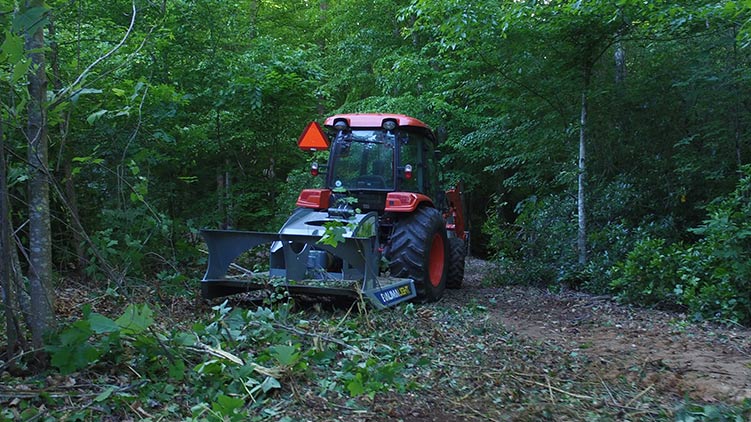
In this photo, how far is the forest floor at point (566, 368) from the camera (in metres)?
3.50

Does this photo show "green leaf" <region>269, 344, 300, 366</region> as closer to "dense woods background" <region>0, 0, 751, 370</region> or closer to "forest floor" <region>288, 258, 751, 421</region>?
"forest floor" <region>288, 258, 751, 421</region>

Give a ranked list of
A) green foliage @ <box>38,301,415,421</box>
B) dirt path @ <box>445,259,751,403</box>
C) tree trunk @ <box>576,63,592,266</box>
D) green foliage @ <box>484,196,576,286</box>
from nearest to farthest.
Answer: green foliage @ <box>38,301,415,421</box>
dirt path @ <box>445,259,751,403</box>
tree trunk @ <box>576,63,592,266</box>
green foliage @ <box>484,196,576,286</box>

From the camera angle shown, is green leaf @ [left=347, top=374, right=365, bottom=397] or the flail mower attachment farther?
the flail mower attachment

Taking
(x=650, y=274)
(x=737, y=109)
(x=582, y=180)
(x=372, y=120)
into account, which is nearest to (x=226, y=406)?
(x=372, y=120)

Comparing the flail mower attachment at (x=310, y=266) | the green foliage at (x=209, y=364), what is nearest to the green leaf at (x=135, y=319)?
the green foliage at (x=209, y=364)

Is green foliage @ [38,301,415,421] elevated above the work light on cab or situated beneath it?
situated beneath

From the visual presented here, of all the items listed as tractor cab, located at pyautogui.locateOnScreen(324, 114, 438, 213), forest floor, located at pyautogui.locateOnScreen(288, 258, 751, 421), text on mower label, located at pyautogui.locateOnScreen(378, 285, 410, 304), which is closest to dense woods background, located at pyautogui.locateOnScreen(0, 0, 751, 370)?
forest floor, located at pyautogui.locateOnScreen(288, 258, 751, 421)

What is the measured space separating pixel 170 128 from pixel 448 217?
170 inches

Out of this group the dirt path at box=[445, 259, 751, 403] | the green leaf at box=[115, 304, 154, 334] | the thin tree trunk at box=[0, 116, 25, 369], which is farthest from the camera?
the dirt path at box=[445, 259, 751, 403]

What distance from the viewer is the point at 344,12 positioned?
1617 cm

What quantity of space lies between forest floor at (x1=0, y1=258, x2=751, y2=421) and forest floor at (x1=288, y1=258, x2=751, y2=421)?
11 millimetres

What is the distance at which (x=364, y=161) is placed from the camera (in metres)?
7.72

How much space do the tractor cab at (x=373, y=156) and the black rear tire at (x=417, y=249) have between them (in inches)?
20.1

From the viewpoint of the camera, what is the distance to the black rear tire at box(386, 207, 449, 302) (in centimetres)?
685
